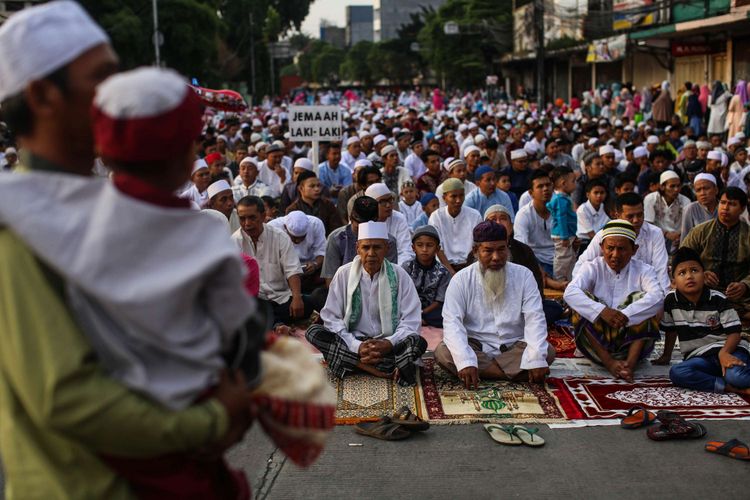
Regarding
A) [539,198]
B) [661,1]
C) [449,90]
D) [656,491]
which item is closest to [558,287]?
[539,198]

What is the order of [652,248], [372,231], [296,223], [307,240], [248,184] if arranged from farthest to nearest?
[248,184] → [307,240] → [296,223] → [652,248] → [372,231]

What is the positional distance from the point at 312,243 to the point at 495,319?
260 centimetres

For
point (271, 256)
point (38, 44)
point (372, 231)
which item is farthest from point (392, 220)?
point (38, 44)

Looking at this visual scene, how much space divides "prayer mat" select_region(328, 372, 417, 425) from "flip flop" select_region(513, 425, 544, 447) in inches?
28.1

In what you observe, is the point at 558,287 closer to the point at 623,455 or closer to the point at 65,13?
the point at 623,455

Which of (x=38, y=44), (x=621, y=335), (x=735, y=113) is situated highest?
(x=735, y=113)

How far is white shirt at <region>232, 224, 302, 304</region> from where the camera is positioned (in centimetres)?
692

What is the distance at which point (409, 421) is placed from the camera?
4.62 metres

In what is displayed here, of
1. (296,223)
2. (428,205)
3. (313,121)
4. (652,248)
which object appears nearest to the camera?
(652,248)

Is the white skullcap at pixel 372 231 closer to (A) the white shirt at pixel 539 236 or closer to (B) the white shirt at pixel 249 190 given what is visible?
(A) the white shirt at pixel 539 236

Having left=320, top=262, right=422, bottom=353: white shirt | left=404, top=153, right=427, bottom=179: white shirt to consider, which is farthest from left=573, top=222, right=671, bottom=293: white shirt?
left=404, top=153, right=427, bottom=179: white shirt

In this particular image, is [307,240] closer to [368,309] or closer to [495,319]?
[368,309]

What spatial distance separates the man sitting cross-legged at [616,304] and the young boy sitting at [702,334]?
16 cm

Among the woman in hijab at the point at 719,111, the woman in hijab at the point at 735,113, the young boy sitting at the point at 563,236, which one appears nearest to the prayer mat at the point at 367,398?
the young boy sitting at the point at 563,236
